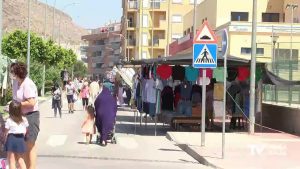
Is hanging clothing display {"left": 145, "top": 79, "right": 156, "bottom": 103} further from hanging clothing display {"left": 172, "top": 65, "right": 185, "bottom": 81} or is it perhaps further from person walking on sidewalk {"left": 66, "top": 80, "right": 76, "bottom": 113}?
person walking on sidewalk {"left": 66, "top": 80, "right": 76, "bottom": 113}

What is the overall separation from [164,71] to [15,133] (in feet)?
46.6

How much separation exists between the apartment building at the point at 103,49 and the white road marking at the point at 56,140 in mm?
150235

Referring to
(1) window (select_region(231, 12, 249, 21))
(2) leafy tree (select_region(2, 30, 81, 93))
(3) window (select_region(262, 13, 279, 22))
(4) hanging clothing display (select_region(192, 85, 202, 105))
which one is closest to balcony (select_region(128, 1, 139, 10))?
(2) leafy tree (select_region(2, 30, 81, 93))

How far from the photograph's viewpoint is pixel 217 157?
15.2m

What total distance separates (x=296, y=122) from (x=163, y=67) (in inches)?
198

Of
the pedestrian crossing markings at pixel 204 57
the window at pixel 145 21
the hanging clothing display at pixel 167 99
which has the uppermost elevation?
the window at pixel 145 21

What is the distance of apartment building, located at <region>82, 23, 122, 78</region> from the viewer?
177 meters

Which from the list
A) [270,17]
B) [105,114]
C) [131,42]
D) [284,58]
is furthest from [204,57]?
[131,42]

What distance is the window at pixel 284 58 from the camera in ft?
79.0

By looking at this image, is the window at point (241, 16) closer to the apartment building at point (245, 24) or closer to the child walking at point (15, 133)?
the apartment building at point (245, 24)

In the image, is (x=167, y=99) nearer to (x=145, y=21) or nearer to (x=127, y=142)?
(x=127, y=142)

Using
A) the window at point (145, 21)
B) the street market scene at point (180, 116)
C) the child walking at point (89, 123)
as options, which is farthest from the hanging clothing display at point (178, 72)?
the window at point (145, 21)

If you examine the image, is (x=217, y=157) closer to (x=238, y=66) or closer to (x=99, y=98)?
(x=99, y=98)

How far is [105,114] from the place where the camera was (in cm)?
1819
